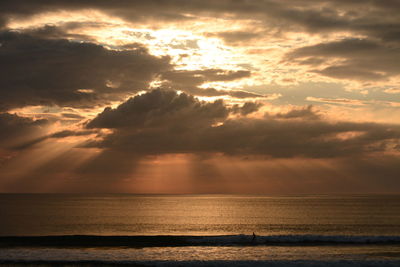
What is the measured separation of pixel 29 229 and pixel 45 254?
34.1 meters

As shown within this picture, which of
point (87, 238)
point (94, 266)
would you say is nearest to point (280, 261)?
point (94, 266)

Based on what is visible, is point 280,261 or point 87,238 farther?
point 87,238

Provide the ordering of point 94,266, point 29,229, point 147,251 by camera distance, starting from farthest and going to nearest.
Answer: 1. point 29,229
2. point 147,251
3. point 94,266

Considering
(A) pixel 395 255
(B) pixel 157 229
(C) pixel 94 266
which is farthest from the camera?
(B) pixel 157 229

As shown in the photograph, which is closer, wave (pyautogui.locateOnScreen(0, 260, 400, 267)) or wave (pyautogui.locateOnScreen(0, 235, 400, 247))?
wave (pyautogui.locateOnScreen(0, 260, 400, 267))

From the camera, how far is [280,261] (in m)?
37.0

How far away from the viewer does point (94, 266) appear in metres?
35.4

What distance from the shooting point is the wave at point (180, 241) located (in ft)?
160

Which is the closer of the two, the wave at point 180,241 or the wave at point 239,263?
the wave at point 239,263

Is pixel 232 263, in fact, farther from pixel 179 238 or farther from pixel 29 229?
pixel 29 229

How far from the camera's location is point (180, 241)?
5122cm

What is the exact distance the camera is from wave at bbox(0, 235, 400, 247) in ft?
160

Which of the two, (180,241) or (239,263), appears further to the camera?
(180,241)

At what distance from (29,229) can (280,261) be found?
50.9 m
